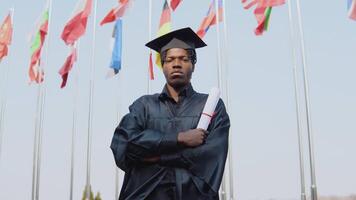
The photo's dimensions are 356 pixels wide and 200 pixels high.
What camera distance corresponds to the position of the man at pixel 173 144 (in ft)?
8.43

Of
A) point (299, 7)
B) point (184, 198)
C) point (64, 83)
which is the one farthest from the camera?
A: point (64, 83)

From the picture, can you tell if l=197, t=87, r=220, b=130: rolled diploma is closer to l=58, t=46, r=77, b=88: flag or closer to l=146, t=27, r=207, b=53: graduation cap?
l=146, t=27, r=207, b=53: graduation cap

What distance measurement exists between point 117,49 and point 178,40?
1086 cm

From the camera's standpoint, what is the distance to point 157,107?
9.36ft

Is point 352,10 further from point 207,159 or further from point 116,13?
point 207,159

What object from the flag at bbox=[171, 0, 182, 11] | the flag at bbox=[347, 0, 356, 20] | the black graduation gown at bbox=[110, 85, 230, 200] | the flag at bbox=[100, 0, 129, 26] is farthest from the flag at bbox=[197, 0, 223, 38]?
the black graduation gown at bbox=[110, 85, 230, 200]

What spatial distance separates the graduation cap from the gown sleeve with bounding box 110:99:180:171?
1.80 feet

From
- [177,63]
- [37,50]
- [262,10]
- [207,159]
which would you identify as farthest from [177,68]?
[37,50]

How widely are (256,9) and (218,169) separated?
31.2 ft

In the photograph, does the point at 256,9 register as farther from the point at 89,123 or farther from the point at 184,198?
the point at 184,198

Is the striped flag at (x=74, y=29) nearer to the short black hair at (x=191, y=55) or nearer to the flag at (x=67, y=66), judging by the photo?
the flag at (x=67, y=66)

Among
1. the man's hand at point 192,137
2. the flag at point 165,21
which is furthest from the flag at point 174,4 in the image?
the man's hand at point 192,137

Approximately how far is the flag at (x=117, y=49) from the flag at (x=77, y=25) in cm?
97

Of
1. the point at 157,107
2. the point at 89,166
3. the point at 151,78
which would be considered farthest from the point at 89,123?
the point at 157,107
